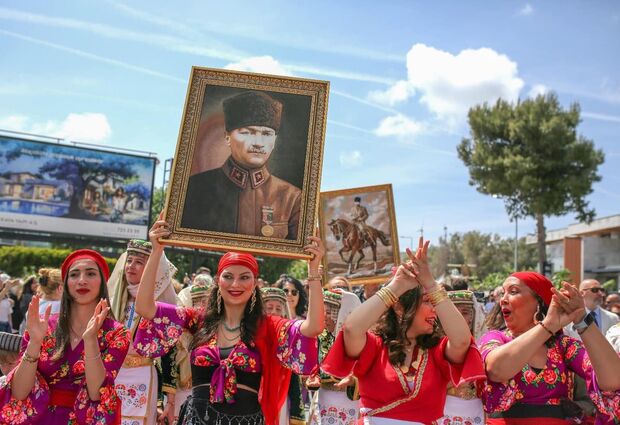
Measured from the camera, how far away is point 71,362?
3.93 meters

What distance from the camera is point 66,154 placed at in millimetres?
34000

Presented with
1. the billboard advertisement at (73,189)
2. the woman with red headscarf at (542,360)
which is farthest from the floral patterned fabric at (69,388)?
the billboard advertisement at (73,189)

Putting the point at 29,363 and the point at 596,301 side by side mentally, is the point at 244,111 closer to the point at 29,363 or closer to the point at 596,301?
the point at 29,363

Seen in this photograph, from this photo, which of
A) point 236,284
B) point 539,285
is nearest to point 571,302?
point 539,285

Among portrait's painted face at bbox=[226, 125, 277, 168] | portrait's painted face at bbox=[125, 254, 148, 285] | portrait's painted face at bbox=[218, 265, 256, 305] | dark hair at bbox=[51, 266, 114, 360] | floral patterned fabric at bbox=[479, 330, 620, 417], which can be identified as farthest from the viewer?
portrait's painted face at bbox=[125, 254, 148, 285]

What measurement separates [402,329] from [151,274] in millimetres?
1556

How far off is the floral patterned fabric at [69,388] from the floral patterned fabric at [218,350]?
18cm

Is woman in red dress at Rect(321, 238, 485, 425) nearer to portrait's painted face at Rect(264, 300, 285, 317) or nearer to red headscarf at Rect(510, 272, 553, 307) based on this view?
red headscarf at Rect(510, 272, 553, 307)

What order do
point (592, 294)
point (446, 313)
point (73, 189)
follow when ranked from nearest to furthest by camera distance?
point (446, 313) → point (592, 294) → point (73, 189)

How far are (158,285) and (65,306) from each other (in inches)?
48.1

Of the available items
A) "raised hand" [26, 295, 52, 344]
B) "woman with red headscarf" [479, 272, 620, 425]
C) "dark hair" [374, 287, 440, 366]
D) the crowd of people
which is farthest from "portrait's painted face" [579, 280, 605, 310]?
"raised hand" [26, 295, 52, 344]

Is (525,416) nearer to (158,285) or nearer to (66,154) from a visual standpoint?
(158,285)

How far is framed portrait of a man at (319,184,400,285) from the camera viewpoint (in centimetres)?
729

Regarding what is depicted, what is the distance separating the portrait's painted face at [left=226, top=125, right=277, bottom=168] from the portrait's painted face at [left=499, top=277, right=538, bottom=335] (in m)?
1.81
